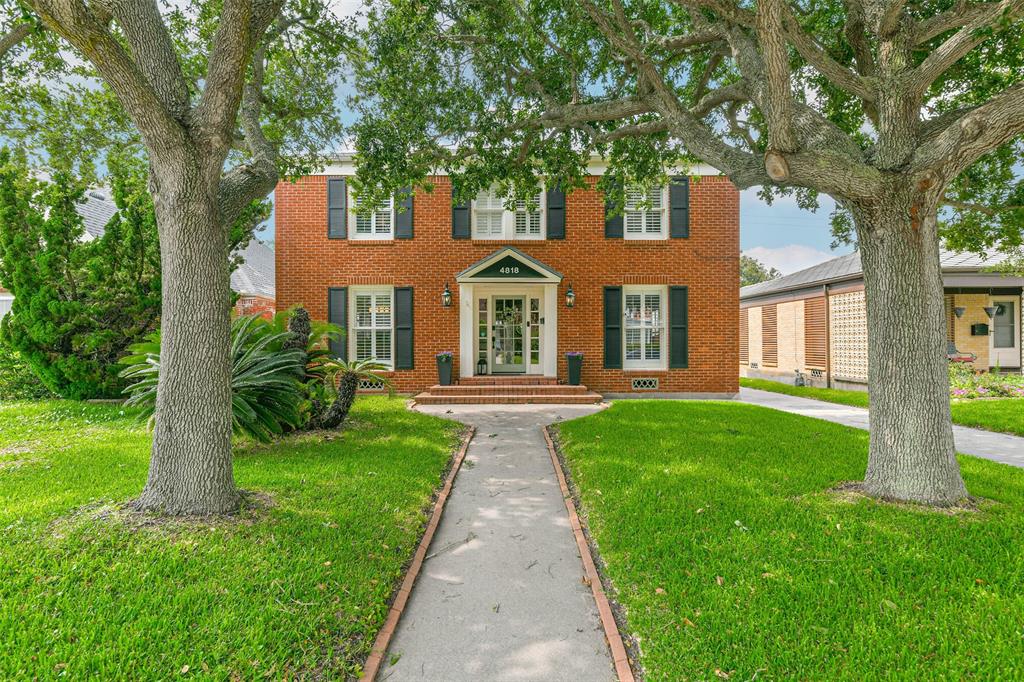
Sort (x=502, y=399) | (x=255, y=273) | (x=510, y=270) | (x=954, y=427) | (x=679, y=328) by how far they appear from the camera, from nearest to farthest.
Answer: (x=954, y=427) → (x=502, y=399) → (x=510, y=270) → (x=679, y=328) → (x=255, y=273)

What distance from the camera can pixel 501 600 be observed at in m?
2.80

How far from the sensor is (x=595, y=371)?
11.2 m

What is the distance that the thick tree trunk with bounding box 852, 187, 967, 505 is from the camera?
3.74 m

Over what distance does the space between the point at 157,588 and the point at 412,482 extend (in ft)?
7.23

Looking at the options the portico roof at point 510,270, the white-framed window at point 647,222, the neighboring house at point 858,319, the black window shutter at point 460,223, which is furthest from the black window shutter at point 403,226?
the neighboring house at point 858,319

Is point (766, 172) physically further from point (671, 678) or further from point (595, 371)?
point (595, 371)

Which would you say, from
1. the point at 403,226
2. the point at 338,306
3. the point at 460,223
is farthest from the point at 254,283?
the point at 460,223

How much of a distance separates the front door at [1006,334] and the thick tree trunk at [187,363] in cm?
1877

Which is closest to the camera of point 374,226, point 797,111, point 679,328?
point 797,111

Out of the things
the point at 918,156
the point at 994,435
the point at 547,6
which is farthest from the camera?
the point at 994,435

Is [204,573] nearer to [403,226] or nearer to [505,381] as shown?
[505,381]

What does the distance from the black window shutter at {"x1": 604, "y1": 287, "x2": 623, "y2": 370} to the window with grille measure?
17.4ft

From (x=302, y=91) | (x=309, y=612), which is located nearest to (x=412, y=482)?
(x=309, y=612)

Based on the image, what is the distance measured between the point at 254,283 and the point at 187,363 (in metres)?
16.0
